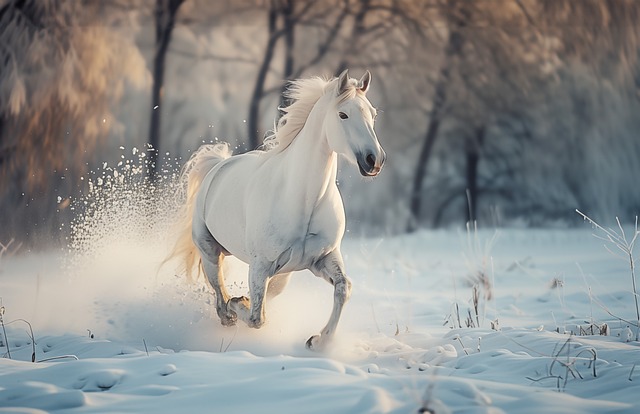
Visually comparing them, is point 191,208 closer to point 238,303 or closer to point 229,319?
point 229,319

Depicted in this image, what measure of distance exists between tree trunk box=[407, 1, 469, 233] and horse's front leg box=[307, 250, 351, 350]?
10.9 meters

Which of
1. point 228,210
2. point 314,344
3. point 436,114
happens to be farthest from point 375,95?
point 314,344

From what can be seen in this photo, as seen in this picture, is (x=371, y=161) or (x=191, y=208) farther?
(x=191, y=208)

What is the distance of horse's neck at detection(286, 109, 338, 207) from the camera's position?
408 cm

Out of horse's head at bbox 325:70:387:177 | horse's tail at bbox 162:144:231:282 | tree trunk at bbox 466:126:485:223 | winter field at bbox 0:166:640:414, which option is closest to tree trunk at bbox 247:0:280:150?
winter field at bbox 0:166:640:414

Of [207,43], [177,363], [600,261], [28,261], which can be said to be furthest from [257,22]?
[177,363]

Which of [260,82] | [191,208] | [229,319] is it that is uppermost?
[260,82]

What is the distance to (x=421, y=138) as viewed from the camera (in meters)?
15.9

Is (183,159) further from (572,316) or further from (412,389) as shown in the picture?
(412,389)

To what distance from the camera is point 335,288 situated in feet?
13.6

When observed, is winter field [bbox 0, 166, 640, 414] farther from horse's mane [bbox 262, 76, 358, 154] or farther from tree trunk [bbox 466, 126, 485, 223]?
tree trunk [bbox 466, 126, 485, 223]

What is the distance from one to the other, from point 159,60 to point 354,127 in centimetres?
1048

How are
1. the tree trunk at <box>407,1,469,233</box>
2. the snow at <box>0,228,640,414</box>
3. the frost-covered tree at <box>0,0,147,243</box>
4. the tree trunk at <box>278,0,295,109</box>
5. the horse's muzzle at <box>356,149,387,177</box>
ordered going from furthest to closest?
the tree trunk at <box>407,1,469,233</box>, the tree trunk at <box>278,0,295,109</box>, the frost-covered tree at <box>0,0,147,243</box>, the horse's muzzle at <box>356,149,387,177</box>, the snow at <box>0,228,640,414</box>

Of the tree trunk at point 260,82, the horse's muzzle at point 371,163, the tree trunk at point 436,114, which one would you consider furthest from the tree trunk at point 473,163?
the horse's muzzle at point 371,163
